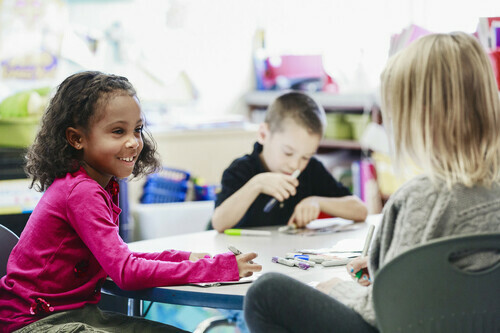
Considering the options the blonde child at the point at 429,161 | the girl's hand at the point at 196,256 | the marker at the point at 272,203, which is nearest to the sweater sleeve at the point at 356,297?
the blonde child at the point at 429,161

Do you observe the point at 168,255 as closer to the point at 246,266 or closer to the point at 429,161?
the point at 246,266

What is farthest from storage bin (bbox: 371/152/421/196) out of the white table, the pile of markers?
the pile of markers

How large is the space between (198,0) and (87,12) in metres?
0.87

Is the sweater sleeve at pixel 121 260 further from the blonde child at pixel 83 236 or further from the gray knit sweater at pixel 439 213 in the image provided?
the gray knit sweater at pixel 439 213

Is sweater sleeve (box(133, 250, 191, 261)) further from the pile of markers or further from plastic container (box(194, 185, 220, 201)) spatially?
plastic container (box(194, 185, 220, 201))

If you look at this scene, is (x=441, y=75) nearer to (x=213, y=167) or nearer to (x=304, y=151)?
(x=304, y=151)

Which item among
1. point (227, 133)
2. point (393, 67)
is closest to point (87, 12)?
point (227, 133)

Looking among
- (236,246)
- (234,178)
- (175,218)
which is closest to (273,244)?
(236,246)

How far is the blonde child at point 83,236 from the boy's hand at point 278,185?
1.43ft

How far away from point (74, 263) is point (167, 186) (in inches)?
85.8

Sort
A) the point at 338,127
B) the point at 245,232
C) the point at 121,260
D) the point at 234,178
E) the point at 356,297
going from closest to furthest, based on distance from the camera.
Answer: the point at 356,297, the point at 121,260, the point at 245,232, the point at 234,178, the point at 338,127

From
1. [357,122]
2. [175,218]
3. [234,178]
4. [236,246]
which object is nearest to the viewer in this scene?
[236,246]

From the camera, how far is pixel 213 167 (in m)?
3.80

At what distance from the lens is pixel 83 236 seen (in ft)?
4.07
